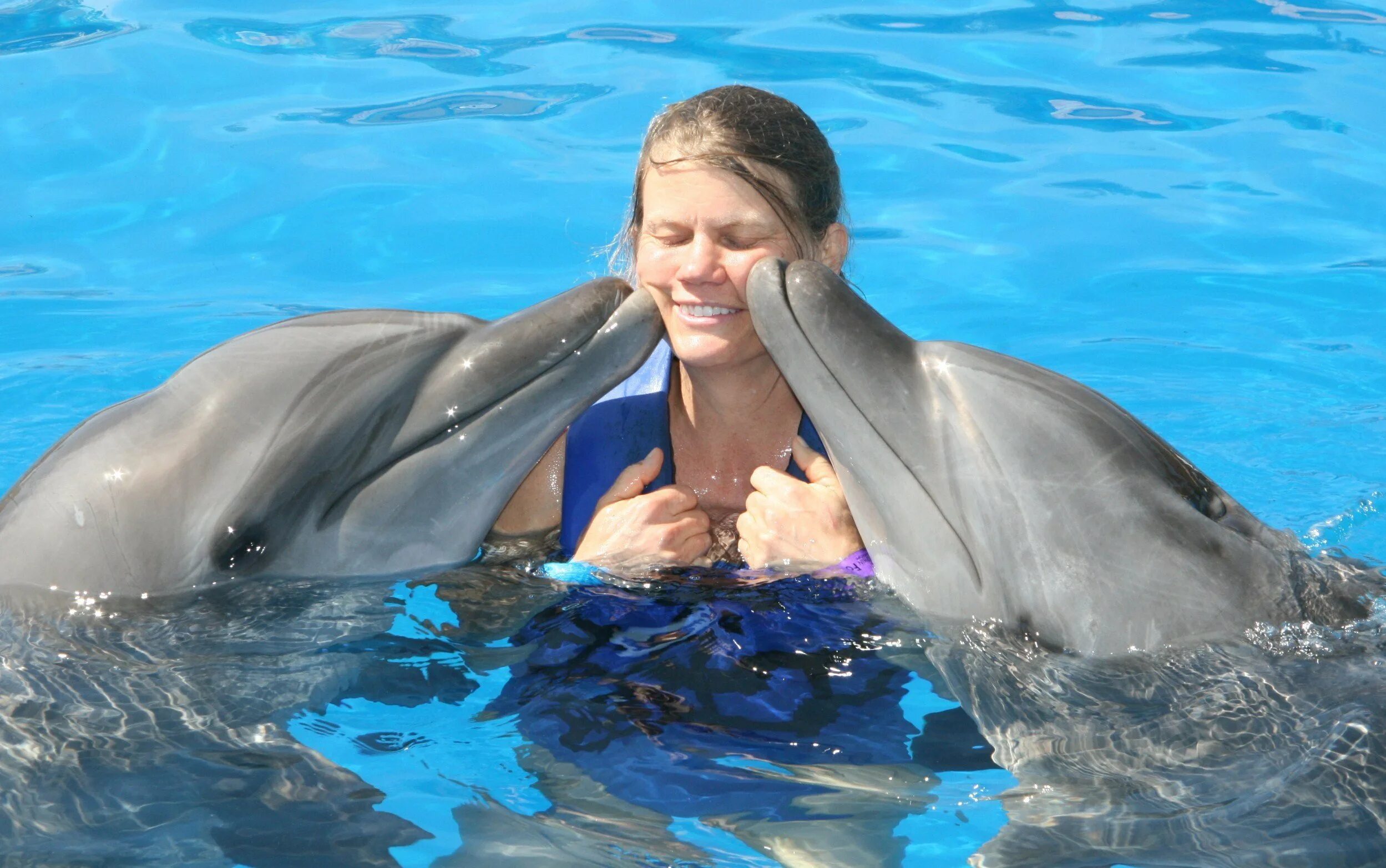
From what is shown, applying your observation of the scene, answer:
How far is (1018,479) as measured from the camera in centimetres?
387

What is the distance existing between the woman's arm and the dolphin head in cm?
115

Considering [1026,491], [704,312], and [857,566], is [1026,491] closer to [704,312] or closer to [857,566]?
[857,566]

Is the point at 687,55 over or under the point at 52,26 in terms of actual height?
under

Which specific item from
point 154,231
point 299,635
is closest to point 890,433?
point 299,635

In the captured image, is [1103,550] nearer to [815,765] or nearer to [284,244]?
[815,765]

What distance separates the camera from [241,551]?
4266mm

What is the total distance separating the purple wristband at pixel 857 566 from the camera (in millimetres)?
4508


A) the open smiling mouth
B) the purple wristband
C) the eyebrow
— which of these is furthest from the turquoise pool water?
the eyebrow

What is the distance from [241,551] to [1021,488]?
2108 mm

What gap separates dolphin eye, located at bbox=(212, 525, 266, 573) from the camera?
4234 millimetres

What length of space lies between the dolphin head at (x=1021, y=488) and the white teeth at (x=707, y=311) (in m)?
0.69

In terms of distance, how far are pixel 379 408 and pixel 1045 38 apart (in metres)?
8.72

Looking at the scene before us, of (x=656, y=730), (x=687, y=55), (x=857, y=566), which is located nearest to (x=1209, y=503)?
(x=857, y=566)

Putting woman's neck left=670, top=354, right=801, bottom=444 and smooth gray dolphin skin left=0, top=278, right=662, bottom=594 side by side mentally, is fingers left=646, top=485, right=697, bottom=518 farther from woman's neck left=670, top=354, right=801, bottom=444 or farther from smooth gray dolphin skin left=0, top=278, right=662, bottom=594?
smooth gray dolphin skin left=0, top=278, right=662, bottom=594
